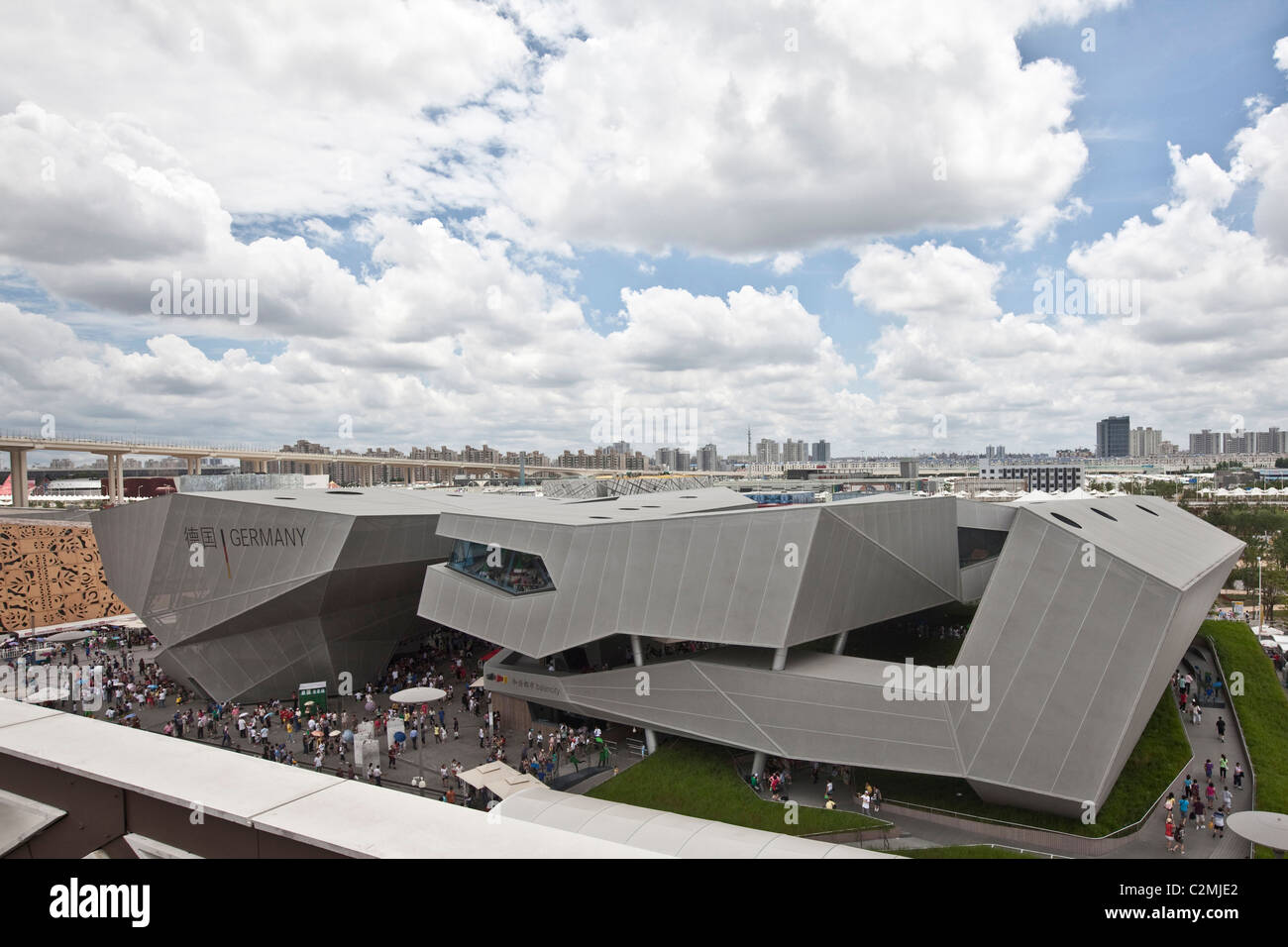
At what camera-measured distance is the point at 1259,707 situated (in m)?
30.2

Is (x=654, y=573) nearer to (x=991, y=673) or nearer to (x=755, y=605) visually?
(x=755, y=605)

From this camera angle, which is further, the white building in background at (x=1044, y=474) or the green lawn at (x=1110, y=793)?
the white building in background at (x=1044, y=474)

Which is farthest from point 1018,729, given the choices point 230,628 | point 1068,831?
point 230,628

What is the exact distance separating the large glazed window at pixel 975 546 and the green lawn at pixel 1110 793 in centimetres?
1277

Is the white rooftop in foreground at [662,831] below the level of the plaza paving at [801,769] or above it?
above

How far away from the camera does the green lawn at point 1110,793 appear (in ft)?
66.6

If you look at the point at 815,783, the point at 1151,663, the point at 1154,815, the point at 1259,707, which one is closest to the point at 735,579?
the point at 815,783

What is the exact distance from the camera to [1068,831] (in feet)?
64.8

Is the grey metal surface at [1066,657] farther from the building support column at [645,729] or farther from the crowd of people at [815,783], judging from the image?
the building support column at [645,729]

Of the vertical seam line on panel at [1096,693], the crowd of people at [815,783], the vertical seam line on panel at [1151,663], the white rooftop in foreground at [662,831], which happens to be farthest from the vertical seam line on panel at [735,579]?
the vertical seam line on panel at [1151,663]

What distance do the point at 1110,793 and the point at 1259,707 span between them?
45.9ft

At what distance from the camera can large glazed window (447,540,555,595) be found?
1093 inches

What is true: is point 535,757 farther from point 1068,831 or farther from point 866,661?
point 1068,831
